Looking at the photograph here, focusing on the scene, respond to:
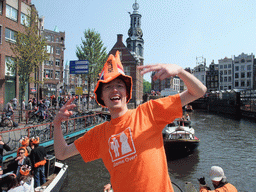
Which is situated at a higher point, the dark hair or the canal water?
the dark hair

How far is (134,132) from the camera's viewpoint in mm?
1757

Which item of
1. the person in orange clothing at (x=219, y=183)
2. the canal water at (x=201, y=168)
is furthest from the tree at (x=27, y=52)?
the person in orange clothing at (x=219, y=183)

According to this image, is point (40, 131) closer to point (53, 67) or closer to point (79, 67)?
point (79, 67)

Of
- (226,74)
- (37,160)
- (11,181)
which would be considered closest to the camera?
(11,181)

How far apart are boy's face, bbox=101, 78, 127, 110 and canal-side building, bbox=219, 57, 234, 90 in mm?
81828

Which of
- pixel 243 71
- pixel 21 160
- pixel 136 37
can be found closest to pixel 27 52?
pixel 21 160

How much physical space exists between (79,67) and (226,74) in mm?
66801

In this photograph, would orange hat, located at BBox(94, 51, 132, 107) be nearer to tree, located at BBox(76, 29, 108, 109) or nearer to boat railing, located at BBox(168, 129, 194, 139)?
boat railing, located at BBox(168, 129, 194, 139)

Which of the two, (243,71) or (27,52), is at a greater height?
(243,71)

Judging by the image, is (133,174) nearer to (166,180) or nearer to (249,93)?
(166,180)

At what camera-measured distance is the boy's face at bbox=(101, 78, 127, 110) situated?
6.14 feet

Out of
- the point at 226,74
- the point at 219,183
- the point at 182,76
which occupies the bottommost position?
the point at 219,183

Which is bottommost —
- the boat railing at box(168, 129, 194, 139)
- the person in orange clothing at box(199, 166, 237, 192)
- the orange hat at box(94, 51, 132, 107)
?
the boat railing at box(168, 129, 194, 139)

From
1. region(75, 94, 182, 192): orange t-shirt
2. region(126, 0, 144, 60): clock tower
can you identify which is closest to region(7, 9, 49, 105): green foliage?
region(75, 94, 182, 192): orange t-shirt
